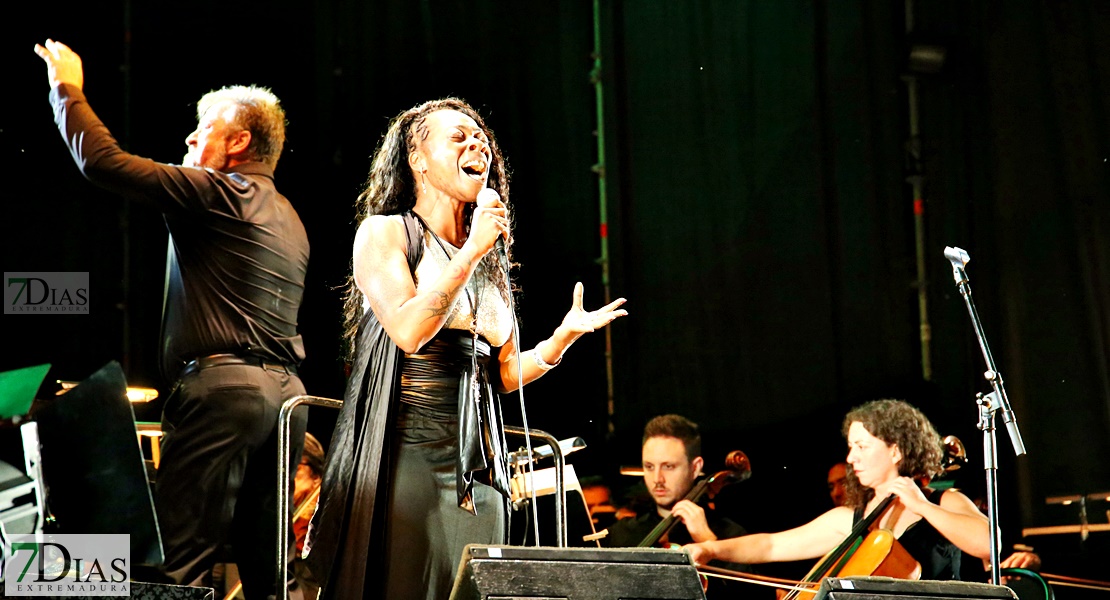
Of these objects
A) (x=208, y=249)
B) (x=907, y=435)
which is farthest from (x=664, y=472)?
(x=208, y=249)

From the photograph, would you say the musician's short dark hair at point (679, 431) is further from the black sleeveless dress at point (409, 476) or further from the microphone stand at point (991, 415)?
the black sleeveless dress at point (409, 476)

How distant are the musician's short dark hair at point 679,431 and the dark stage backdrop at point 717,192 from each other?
2.39 feet

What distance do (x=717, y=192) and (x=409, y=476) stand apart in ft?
12.2

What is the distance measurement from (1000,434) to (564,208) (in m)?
2.36

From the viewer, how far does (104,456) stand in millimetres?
2104

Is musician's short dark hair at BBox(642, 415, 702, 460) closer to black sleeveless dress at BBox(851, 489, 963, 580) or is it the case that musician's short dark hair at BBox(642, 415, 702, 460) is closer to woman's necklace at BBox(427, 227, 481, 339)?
black sleeveless dress at BBox(851, 489, 963, 580)

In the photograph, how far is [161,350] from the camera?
3330 millimetres

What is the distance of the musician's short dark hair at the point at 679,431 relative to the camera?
481 centimetres

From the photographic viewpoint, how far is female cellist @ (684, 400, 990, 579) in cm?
378

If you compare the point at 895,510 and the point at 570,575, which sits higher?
the point at 570,575

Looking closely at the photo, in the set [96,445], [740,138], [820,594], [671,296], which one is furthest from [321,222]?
[820,594]

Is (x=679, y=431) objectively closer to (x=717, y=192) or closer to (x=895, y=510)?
(x=895, y=510)

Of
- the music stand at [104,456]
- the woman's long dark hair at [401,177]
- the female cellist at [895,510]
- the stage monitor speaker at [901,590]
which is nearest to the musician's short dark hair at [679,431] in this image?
the female cellist at [895,510]

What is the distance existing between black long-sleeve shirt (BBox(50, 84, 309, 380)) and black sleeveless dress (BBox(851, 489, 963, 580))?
2067 mm
